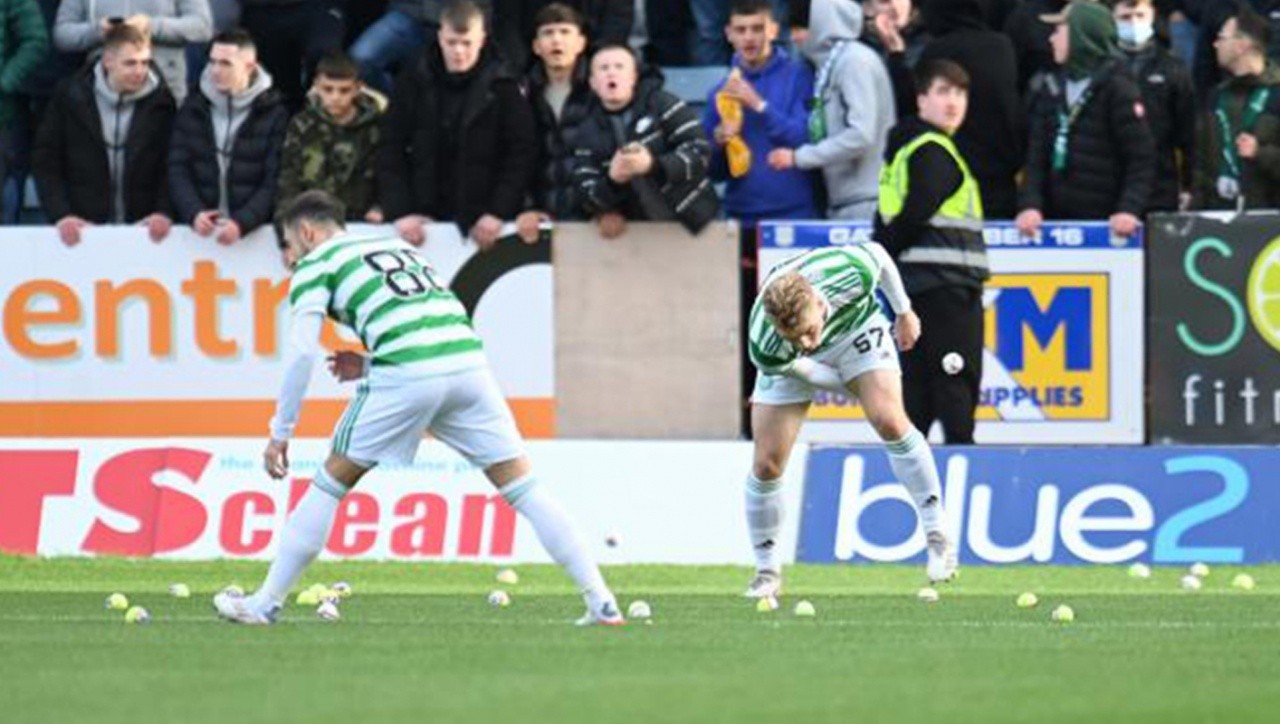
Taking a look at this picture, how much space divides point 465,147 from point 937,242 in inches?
141

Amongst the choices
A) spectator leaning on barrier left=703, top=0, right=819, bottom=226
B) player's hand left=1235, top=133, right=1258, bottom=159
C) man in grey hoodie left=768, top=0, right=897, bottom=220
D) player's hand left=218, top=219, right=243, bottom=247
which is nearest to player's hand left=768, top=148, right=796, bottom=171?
man in grey hoodie left=768, top=0, right=897, bottom=220

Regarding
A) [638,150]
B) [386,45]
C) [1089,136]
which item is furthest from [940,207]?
[386,45]

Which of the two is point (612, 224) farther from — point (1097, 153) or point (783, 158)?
point (1097, 153)

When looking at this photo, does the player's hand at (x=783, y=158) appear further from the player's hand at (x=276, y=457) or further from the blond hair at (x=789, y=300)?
the player's hand at (x=276, y=457)

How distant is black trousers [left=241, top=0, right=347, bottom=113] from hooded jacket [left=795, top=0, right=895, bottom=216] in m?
3.49

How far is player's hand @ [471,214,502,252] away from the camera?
22859mm

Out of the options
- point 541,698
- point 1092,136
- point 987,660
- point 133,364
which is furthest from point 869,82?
point 541,698

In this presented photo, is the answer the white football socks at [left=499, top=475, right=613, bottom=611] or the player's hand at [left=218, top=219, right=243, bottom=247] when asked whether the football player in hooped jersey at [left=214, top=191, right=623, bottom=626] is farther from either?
the player's hand at [left=218, top=219, right=243, bottom=247]

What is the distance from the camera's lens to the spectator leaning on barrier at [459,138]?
22688 mm

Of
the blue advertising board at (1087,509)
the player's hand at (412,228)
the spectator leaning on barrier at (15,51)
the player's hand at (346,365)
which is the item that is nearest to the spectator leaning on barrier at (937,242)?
the blue advertising board at (1087,509)

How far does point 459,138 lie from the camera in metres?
22.9

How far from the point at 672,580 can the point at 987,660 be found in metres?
6.21

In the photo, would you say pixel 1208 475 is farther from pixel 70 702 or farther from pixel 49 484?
pixel 70 702

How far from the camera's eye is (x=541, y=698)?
41.8 feet
